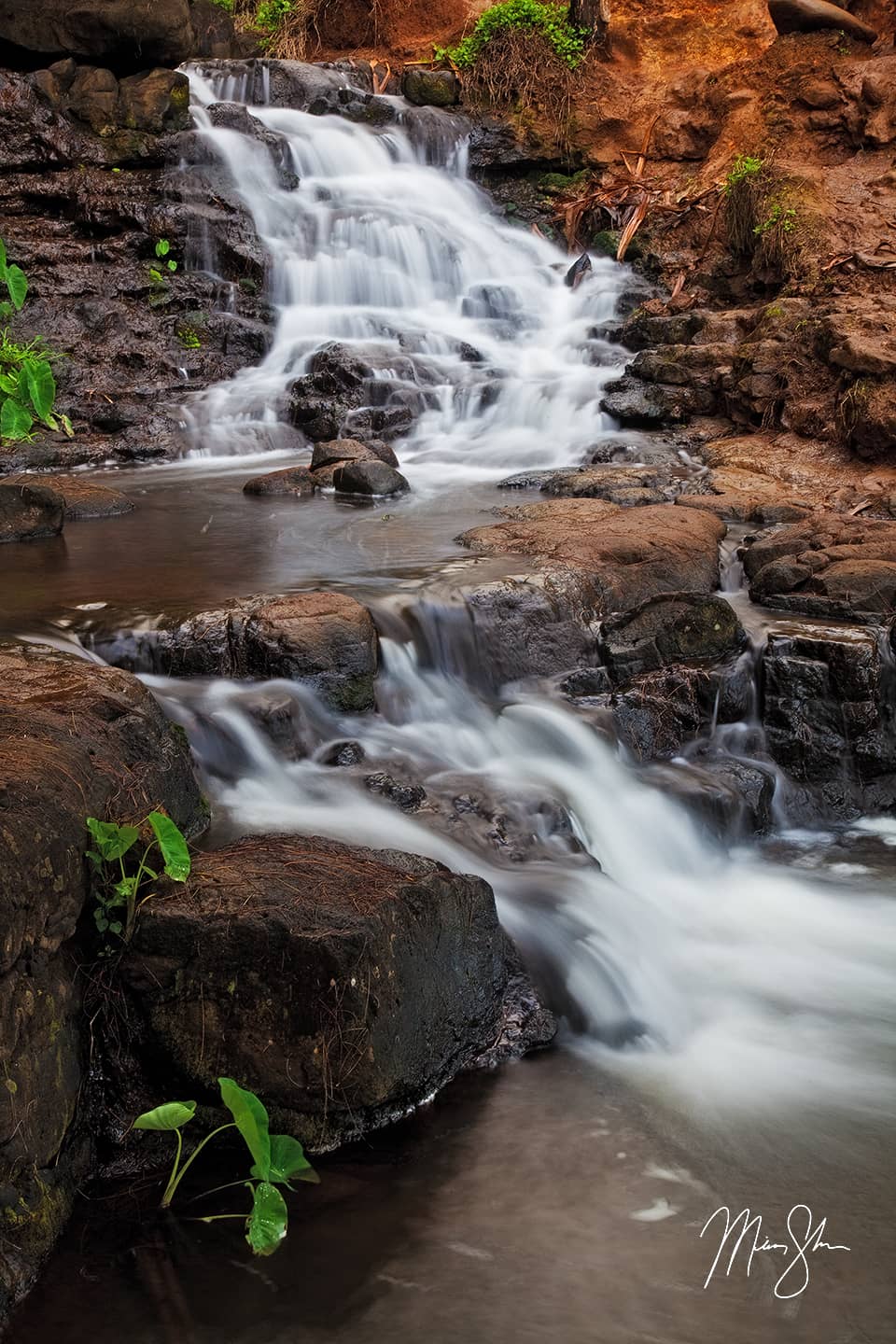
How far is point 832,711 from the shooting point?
535cm

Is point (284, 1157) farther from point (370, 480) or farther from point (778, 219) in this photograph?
point (778, 219)

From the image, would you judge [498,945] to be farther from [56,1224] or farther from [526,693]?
[526,693]

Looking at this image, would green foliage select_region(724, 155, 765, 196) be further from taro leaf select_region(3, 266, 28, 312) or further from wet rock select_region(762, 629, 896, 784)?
taro leaf select_region(3, 266, 28, 312)

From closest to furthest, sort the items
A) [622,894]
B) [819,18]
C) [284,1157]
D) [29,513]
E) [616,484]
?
[284,1157] < [622,894] < [29,513] < [616,484] < [819,18]

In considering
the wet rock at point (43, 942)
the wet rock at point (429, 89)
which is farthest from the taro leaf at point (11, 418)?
the wet rock at point (429, 89)

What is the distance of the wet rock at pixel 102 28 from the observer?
1338 centimetres

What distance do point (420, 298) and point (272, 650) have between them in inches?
384

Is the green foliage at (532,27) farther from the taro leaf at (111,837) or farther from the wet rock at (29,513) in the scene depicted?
the taro leaf at (111,837)

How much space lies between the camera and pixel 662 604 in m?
5.66

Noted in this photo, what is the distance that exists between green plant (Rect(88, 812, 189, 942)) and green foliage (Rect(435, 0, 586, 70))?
17.1m

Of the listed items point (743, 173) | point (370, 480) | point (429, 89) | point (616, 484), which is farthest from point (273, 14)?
point (616, 484)

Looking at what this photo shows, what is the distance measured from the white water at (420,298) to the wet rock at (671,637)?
4230 mm

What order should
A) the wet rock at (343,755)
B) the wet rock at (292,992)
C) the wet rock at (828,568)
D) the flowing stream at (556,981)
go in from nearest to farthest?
the flowing stream at (556,981)
the wet rock at (292,992)
the wet rock at (343,755)
the wet rock at (828,568)
